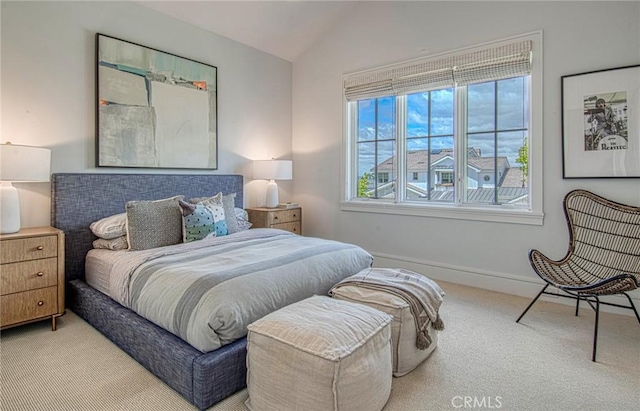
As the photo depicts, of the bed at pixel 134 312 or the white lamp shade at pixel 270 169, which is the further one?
the white lamp shade at pixel 270 169

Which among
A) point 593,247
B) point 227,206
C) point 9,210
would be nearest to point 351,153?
point 227,206

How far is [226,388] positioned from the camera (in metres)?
1.78

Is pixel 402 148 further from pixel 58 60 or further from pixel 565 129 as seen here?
pixel 58 60

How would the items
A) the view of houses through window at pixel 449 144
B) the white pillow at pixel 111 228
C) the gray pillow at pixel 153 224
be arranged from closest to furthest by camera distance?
the gray pillow at pixel 153 224 → the white pillow at pixel 111 228 → the view of houses through window at pixel 449 144

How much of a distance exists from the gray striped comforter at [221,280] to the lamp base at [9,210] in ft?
2.49

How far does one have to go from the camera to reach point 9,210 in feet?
8.20

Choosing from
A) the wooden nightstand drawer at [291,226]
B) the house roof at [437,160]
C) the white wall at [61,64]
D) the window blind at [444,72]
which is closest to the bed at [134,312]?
the white wall at [61,64]

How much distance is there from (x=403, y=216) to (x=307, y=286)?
85.0 inches

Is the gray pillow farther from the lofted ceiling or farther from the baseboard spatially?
the baseboard

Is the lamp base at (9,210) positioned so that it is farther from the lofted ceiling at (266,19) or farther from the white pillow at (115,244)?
the lofted ceiling at (266,19)

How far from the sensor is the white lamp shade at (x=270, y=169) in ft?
14.2

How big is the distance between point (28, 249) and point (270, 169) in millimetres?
2441

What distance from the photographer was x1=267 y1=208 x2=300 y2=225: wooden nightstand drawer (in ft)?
14.0

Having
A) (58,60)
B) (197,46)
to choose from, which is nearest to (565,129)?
(197,46)
